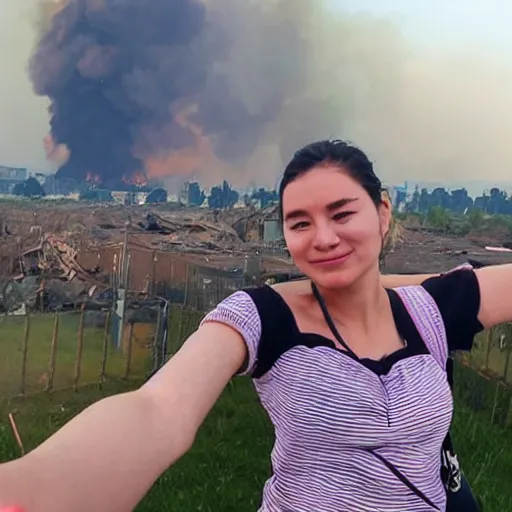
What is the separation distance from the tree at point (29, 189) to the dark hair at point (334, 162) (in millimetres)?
1785

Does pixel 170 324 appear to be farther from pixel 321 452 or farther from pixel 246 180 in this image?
pixel 321 452

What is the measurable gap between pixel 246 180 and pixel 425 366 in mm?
1751

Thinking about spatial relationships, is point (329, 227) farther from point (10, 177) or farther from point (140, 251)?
point (10, 177)

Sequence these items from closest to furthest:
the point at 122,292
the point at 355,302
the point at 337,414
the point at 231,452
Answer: the point at 337,414 → the point at 355,302 → the point at 231,452 → the point at 122,292

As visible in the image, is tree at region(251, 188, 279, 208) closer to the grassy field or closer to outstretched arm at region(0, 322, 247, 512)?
the grassy field

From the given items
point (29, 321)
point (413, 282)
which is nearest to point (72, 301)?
point (29, 321)

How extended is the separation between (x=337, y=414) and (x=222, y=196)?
72.9 inches

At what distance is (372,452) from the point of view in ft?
2.91

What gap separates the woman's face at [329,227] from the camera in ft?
3.08

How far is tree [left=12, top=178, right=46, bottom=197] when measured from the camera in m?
2.54

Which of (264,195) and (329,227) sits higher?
(264,195)

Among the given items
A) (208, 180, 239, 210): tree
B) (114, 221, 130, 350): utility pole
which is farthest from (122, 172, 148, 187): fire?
(208, 180, 239, 210): tree

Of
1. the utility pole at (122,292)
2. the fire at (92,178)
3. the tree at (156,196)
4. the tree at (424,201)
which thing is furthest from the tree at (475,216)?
the fire at (92,178)

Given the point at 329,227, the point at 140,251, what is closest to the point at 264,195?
the point at 140,251
